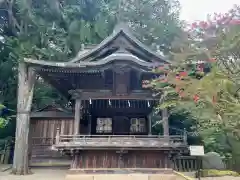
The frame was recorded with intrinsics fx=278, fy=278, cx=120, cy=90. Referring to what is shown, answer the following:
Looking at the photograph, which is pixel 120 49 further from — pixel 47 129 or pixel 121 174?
pixel 47 129

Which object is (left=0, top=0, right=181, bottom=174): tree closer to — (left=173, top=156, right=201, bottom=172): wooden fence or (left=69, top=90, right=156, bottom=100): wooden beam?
(left=69, top=90, right=156, bottom=100): wooden beam

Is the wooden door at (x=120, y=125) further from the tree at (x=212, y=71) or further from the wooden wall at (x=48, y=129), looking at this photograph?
the tree at (x=212, y=71)

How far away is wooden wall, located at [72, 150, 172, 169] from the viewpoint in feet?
37.3

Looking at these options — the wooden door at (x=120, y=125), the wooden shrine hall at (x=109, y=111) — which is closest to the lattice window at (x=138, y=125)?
the wooden shrine hall at (x=109, y=111)

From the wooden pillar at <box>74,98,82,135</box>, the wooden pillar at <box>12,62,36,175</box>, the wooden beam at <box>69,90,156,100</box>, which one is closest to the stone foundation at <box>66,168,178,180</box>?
the wooden pillar at <box>74,98,82,135</box>

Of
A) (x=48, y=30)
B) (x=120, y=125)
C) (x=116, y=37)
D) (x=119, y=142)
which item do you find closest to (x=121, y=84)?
(x=116, y=37)

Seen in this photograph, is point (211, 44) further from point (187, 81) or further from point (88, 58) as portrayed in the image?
point (88, 58)

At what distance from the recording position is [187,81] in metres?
8.64

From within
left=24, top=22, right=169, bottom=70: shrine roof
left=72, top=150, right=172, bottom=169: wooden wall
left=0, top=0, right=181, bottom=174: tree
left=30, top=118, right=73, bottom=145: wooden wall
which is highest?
left=0, top=0, right=181, bottom=174: tree

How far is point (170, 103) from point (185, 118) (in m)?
11.0

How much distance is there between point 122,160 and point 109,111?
3.71 m

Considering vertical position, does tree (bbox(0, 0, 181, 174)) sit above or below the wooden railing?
above

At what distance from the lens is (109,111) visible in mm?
14578

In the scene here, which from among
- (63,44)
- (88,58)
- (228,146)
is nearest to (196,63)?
(88,58)
